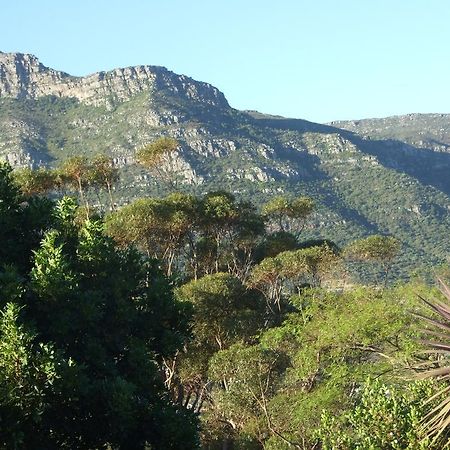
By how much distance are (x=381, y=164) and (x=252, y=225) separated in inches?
4604

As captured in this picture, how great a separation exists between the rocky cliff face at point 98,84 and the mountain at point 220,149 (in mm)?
284

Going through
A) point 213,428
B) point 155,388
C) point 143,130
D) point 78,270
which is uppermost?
point 143,130

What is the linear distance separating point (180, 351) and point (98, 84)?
15197 centimetres

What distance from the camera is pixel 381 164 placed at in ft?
486

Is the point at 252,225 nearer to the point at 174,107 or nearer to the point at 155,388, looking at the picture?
the point at 155,388

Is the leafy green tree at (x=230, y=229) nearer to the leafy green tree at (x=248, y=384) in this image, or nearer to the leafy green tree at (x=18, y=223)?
the leafy green tree at (x=248, y=384)

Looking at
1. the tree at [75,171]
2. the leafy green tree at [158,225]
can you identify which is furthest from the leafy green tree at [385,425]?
the tree at [75,171]

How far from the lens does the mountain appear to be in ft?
366

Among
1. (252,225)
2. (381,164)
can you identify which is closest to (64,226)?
(252,225)

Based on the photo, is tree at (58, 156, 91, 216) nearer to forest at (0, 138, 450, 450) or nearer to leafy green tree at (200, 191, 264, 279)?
forest at (0, 138, 450, 450)

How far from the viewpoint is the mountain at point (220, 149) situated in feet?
366

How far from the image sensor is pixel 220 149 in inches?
4956

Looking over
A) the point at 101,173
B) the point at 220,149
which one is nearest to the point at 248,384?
the point at 101,173

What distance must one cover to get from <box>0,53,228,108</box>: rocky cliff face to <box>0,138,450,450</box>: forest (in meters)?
128
